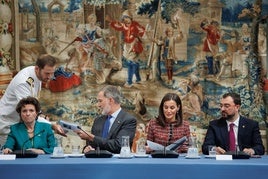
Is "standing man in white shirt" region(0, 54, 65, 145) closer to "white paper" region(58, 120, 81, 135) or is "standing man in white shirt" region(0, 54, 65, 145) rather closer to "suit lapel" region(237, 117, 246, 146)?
"white paper" region(58, 120, 81, 135)

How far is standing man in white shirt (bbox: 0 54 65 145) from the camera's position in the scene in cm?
642

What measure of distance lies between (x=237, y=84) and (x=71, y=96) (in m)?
2.44

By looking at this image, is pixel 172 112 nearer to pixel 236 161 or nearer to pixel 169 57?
pixel 236 161

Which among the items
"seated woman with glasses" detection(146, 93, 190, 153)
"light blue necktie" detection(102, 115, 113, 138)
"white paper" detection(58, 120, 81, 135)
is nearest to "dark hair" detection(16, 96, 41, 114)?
"white paper" detection(58, 120, 81, 135)

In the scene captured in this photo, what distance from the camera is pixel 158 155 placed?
5.23m

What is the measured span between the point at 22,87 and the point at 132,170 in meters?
2.19

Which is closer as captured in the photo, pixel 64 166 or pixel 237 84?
pixel 64 166

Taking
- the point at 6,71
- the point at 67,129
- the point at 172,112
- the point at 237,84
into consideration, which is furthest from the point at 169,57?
the point at 67,129

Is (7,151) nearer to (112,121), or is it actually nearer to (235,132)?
(112,121)

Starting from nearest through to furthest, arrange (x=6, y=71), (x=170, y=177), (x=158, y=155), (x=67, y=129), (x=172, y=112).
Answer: (x=170, y=177) < (x=158, y=155) < (x=67, y=129) < (x=172, y=112) < (x=6, y=71)

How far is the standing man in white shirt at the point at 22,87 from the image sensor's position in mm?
6422

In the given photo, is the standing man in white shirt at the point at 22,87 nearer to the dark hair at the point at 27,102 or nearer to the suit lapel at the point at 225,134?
the dark hair at the point at 27,102

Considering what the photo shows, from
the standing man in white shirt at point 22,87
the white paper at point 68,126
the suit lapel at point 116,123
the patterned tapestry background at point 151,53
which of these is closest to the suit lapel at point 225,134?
the suit lapel at point 116,123

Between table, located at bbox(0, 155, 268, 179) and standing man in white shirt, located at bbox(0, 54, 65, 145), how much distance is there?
1837 millimetres
